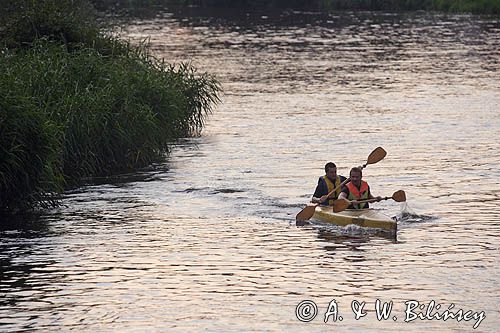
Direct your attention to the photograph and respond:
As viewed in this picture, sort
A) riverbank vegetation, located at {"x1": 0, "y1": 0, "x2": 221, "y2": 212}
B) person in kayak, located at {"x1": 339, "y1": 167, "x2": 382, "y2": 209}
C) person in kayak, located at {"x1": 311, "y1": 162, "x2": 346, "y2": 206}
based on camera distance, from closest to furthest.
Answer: riverbank vegetation, located at {"x1": 0, "y1": 0, "x2": 221, "y2": 212} → person in kayak, located at {"x1": 339, "y1": 167, "x2": 382, "y2": 209} → person in kayak, located at {"x1": 311, "y1": 162, "x2": 346, "y2": 206}

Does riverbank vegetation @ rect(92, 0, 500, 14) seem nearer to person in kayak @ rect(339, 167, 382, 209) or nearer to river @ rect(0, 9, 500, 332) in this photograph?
river @ rect(0, 9, 500, 332)

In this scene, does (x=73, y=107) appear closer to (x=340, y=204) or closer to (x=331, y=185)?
(x=331, y=185)

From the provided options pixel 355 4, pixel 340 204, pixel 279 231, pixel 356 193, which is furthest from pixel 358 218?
pixel 355 4

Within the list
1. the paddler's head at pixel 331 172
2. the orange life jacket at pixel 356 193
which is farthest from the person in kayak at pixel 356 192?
the paddler's head at pixel 331 172

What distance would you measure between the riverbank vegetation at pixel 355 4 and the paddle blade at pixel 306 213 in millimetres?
62858

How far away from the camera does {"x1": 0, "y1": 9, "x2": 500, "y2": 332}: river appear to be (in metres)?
16.8

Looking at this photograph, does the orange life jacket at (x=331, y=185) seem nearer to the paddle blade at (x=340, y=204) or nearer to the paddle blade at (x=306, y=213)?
the paddle blade at (x=306, y=213)

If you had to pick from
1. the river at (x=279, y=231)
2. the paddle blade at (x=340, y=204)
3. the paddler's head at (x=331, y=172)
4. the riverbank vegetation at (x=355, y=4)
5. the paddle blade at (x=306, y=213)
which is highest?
the riverbank vegetation at (x=355, y=4)

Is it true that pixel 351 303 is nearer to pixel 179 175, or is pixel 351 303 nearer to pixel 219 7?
pixel 179 175

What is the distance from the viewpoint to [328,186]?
2353 centimetres

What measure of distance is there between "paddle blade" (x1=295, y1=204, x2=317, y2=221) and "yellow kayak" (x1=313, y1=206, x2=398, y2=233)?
19 centimetres

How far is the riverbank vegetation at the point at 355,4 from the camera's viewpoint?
84188mm

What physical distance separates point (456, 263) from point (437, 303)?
2.63 meters

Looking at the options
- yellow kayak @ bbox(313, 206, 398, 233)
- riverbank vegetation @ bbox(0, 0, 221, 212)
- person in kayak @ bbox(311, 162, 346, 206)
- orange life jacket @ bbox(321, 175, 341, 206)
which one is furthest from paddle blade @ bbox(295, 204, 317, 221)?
riverbank vegetation @ bbox(0, 0, 221, 212)
